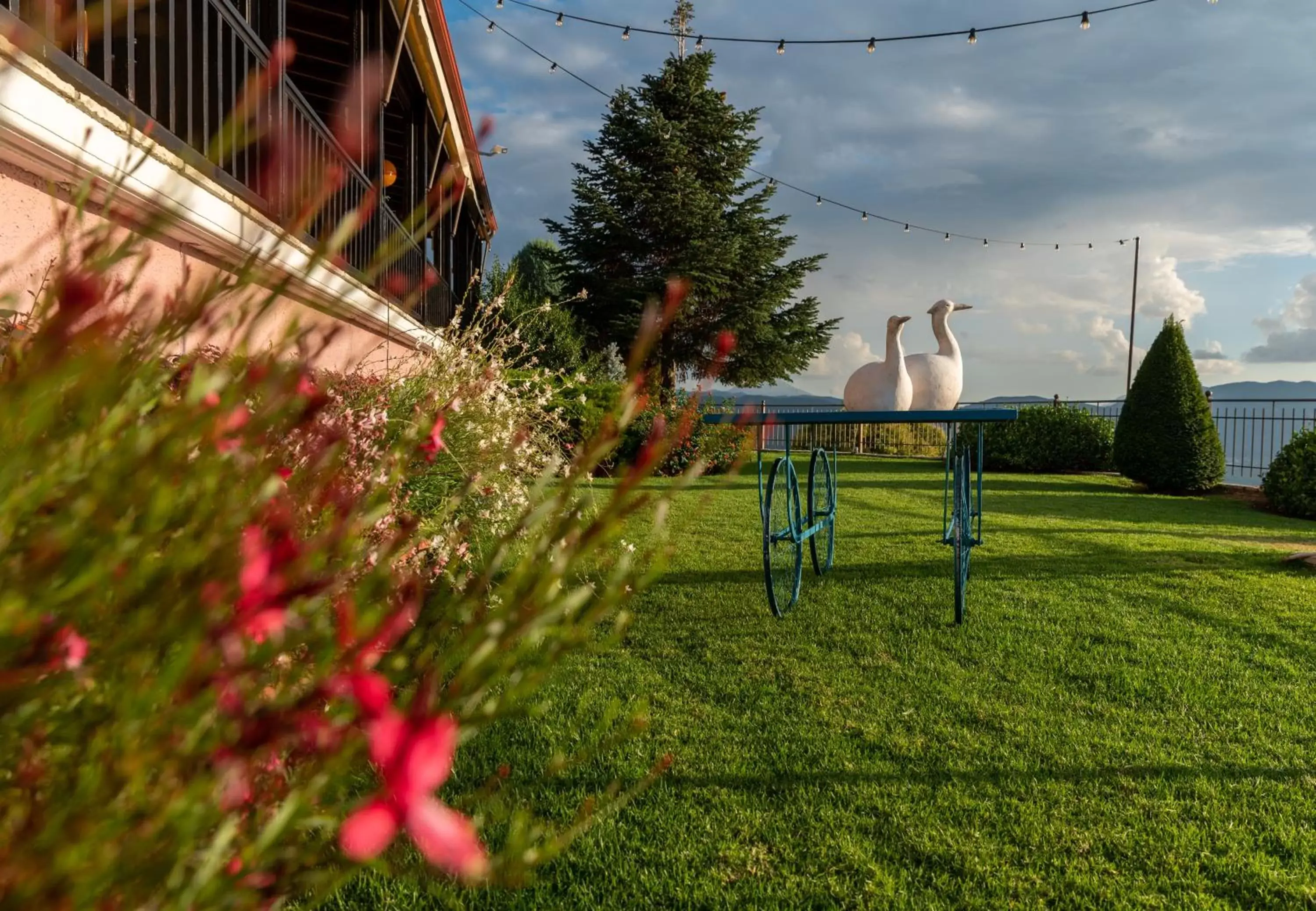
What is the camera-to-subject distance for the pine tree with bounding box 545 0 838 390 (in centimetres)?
2162

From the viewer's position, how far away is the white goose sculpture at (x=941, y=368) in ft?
27.9

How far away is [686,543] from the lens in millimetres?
6512

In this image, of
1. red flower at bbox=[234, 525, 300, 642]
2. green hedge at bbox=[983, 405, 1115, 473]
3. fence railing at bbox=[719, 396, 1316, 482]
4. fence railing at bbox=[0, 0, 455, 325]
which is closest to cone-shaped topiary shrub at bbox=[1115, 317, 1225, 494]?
fence railing at bbox=[719, 396, 1316, 482]

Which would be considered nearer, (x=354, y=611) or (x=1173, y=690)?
(x=354, y=611)

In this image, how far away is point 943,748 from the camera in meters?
2.76

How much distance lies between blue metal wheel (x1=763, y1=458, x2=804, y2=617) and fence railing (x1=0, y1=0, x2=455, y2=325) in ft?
7.84

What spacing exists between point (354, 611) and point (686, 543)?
5977mm

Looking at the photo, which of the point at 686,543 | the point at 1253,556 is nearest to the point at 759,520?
the point at 686,543

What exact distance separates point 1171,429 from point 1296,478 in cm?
210

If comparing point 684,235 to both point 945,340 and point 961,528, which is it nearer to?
point 945,340

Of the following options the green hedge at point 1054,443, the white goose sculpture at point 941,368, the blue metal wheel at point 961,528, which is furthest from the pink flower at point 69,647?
the green hedge at point 1054,443

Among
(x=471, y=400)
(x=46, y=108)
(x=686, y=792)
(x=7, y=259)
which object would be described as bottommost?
(x=686, y=792)

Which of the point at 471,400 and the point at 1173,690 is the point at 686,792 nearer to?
the point at 471,400

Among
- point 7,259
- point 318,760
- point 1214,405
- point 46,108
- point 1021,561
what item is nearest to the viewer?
point 318,760
